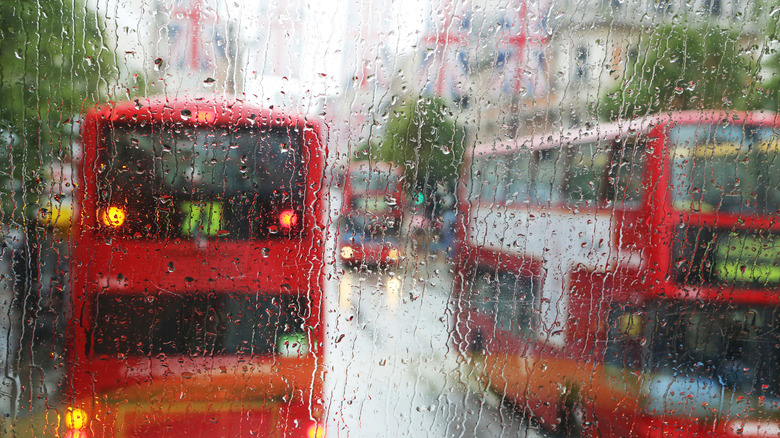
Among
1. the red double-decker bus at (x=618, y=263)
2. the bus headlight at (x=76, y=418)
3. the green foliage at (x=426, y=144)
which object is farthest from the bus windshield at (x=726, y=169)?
the bus headlight at (x=76, y=418)

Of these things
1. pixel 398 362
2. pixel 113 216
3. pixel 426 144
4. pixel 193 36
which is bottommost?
pixel 398 362

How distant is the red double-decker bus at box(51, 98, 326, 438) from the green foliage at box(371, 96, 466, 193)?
178 mm

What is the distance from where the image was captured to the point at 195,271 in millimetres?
996

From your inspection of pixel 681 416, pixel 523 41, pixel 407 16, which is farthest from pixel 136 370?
pixel 681 416

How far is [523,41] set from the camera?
3.37 feet

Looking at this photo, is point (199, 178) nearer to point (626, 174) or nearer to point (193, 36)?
point (193, 36)

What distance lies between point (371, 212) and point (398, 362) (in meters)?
0.37

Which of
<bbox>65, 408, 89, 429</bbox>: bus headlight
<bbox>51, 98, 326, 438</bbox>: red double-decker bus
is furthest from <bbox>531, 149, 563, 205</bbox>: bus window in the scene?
<bbox>65, 408, 89, 429</bbox>: bus headlight

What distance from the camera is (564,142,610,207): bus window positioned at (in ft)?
3.42

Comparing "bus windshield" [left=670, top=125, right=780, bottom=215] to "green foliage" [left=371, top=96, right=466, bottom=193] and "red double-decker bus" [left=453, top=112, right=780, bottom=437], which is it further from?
"green foliage" [left=371, top=96, right=466, bottom=193]

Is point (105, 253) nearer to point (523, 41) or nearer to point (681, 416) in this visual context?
point (523, 41)

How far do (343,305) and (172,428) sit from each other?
19.8 inches

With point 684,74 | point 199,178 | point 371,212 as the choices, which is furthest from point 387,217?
point 684,74

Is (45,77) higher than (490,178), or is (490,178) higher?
(45,77)
